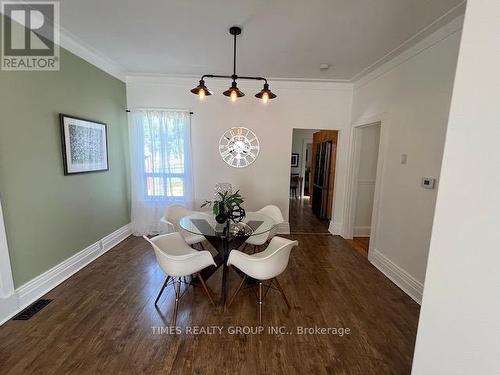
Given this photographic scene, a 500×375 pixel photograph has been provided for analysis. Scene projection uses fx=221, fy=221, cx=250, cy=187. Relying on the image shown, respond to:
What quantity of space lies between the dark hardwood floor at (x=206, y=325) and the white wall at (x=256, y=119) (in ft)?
5.95

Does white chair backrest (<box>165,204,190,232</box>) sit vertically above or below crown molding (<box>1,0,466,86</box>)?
below

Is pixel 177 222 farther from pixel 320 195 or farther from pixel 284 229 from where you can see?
pixel 320 195

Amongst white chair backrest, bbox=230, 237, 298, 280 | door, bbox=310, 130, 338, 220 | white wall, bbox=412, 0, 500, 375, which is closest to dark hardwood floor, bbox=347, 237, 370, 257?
door, bbox=310, 130, 338, 220

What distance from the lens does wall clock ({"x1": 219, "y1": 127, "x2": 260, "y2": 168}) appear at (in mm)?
4012

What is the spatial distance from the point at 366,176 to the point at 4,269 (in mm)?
4926

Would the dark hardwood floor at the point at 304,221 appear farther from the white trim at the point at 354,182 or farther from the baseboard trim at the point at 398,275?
the baseboard trim at the point at 398,275

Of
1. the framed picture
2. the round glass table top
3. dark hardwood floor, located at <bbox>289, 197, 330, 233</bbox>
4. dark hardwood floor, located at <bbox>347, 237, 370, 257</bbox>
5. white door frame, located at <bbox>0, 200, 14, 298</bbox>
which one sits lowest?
dark hardwood floor, located at <bbox>347, 237, 370, 257</bbox>

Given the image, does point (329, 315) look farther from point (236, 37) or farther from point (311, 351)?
point (236, 37)

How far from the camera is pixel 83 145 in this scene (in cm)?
282

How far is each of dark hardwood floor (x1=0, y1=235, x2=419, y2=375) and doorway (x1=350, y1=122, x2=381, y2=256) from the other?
153 cm

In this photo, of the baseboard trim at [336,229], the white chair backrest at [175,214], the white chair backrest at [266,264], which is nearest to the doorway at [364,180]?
the baseboard trim at [336,229]

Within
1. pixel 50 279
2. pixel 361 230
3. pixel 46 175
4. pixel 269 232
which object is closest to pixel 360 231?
pixel 361 230

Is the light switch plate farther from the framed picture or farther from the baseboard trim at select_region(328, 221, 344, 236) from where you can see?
the framed picture

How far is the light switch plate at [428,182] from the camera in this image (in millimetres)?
2221
